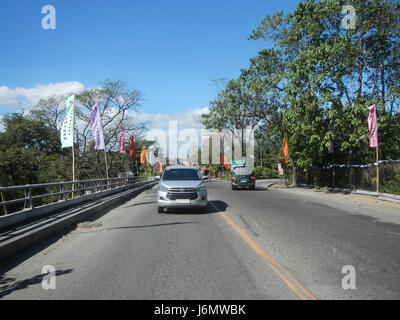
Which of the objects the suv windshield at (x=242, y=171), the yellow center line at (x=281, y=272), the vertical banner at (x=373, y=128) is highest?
the vertical banner at (x=373, y=128)

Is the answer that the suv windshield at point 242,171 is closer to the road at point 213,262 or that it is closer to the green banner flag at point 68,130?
the green banner flag at point 68,130

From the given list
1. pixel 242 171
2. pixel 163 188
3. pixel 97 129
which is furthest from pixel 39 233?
pixel 242 171

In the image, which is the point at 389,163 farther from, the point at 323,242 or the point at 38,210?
the point at 38,210

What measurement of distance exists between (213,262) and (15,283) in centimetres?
301

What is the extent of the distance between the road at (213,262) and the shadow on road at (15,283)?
0.01m

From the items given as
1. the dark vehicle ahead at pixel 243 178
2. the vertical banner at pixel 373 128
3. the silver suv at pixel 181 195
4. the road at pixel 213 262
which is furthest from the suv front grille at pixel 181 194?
the dark vehicle ahead at pixel 243 178

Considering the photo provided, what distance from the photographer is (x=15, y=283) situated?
494 centimetres

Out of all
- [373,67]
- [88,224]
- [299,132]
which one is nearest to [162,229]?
[88,224]

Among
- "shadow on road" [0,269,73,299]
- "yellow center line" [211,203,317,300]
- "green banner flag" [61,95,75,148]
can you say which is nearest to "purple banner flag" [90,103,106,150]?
"green banner flag" [61,95,75,148]

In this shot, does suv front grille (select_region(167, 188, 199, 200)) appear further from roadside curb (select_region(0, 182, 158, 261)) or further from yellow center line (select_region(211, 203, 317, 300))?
yellow center line (select_region(211, 203, 317, 300))

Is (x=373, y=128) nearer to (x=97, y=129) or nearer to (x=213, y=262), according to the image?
(x=213, y=262)

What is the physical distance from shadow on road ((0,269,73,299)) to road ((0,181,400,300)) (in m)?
0.01

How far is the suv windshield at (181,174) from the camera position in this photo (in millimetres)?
13316

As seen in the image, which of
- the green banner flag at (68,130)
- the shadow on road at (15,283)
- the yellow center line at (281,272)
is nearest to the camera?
the yellow center line at (281,272)
